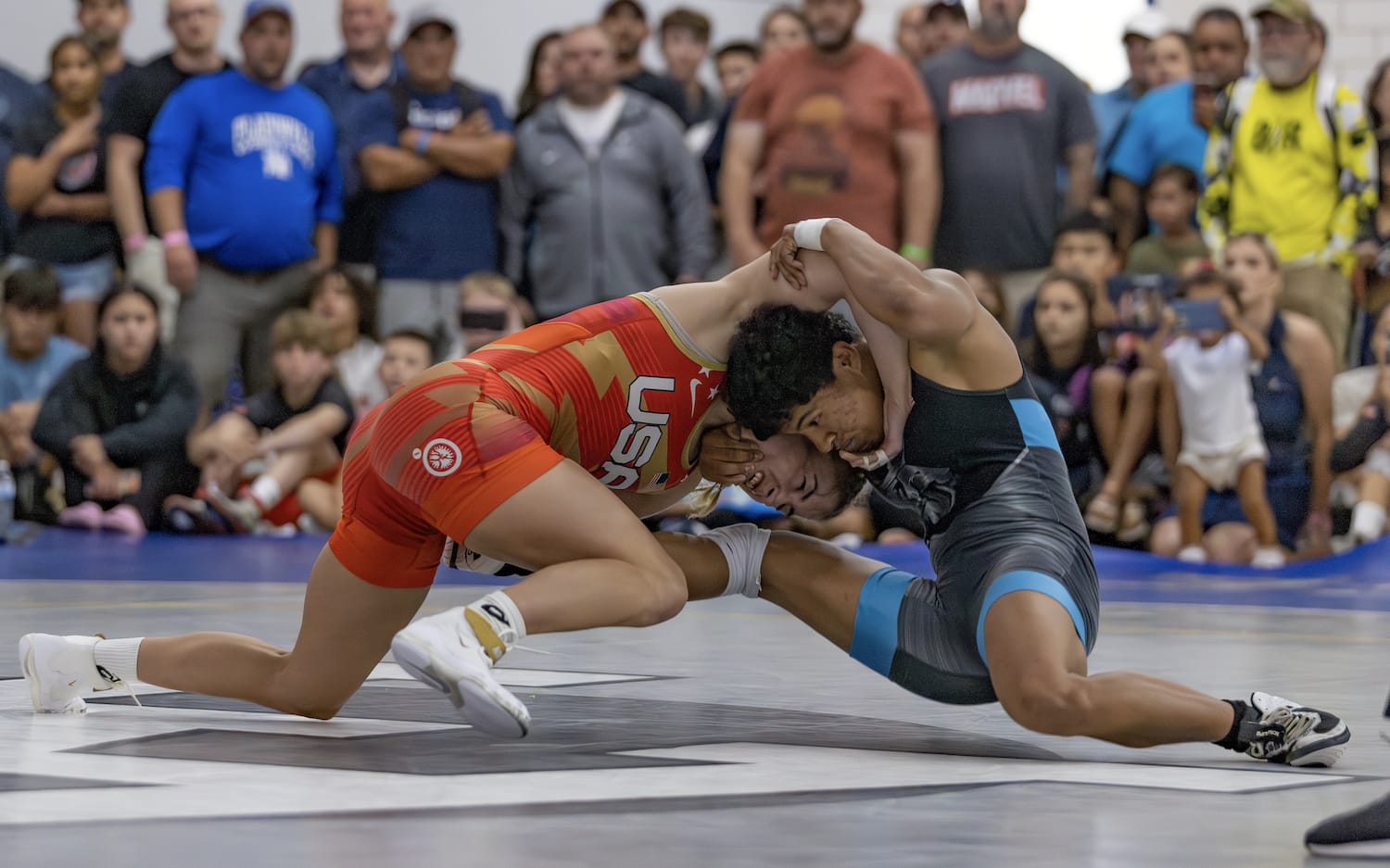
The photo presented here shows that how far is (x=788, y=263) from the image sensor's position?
11.2ft

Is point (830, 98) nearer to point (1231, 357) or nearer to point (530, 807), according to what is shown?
point (1231, 357)

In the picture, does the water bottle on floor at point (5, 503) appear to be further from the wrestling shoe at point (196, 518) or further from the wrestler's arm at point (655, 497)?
the wrestler's arm at point (655, 497)

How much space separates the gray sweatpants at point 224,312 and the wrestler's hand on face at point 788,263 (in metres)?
5.34

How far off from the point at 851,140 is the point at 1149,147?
1.43m

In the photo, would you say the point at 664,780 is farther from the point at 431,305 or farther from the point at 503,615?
the point at 431,305

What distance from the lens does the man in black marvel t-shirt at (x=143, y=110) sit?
27.4 ft

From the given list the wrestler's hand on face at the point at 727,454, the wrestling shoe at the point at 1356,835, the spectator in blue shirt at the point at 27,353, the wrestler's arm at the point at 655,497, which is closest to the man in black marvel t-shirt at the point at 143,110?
the spectator in blue shirt at the point at 27,353

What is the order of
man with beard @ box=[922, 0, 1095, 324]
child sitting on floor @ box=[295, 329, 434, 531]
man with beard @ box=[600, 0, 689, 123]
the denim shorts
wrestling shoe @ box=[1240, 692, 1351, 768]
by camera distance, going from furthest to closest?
man with beard @ box=[600, 0, 689, 123] < the denim shorts < child sitting on floor @ box=[295, 329, 434, 531] < man with beard @ box=[922, 0, 1095, 324] < wrestling shoe @ box=[1240, 692, 1351, 768]

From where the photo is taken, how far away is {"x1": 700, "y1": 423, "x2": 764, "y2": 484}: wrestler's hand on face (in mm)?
3408

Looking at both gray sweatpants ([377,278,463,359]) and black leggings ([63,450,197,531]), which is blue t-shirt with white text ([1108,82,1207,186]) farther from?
black leggings ([63,450,197,531])

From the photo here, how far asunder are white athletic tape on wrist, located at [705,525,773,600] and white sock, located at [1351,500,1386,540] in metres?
4.41

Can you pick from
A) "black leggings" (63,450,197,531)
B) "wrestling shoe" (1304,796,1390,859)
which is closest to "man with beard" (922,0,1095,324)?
"black leggings" (63,450,197,531)

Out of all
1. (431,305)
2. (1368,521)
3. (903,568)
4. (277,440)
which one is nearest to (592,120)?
(431,305)

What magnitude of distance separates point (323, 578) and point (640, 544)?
2.26 feet
